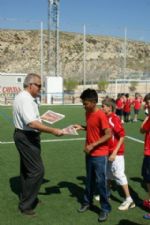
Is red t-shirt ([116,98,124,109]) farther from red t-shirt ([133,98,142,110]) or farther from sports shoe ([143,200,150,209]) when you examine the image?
sports shoe ([143,200,150,209])

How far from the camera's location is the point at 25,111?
17.7ft

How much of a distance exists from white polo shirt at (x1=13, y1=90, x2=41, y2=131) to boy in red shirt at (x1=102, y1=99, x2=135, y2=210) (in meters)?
1.12

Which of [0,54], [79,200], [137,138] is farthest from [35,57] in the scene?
[79,200]

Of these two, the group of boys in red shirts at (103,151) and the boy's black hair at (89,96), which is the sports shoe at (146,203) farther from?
the boy's black hair at (89,96)

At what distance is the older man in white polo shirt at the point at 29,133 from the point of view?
542cm

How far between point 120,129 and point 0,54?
11379 centimetres

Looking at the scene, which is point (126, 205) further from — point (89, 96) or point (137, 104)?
point (137, 104)

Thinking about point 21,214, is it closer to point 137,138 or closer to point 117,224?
point 117,224

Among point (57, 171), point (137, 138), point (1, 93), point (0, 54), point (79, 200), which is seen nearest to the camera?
point (79, 200)

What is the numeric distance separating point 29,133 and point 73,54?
368 feet

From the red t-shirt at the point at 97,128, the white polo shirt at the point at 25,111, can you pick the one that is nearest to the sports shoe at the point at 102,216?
the red t-shirt at the point at 97,128

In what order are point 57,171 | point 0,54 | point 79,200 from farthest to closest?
1. point 0,54
2. point 57,171
3. point 79,200

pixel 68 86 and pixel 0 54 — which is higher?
pixel 0 54

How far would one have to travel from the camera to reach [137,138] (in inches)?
544
